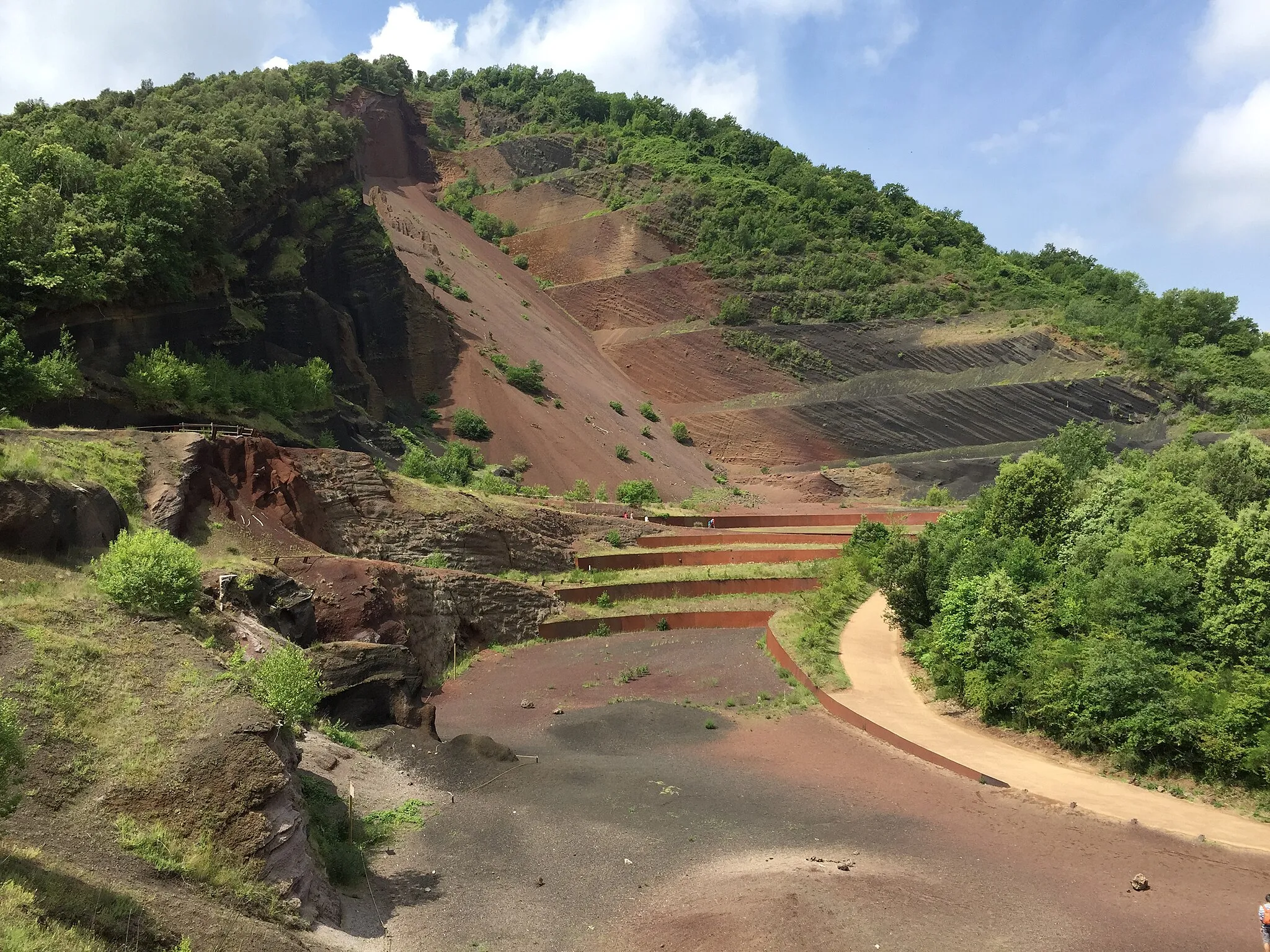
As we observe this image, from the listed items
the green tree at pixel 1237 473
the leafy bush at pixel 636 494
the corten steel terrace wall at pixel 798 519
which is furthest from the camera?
the leafy bush at pixel 636 494

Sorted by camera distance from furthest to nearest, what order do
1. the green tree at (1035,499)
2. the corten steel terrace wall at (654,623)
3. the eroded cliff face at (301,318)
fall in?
the corten steel terrace wall at (654,623), the eroded cliff face at (301,318), the green tree at (1035,499)

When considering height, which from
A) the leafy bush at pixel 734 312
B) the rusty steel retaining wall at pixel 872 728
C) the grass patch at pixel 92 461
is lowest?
the rusty steel retaining wall at pixel 872 728

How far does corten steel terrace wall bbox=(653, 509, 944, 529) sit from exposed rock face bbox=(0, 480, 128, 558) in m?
19.3

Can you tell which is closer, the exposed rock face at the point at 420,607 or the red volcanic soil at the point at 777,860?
the red volcanic soil at the point at 777,860

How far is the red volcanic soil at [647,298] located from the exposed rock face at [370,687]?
37843 mm

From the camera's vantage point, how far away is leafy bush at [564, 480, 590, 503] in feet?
101

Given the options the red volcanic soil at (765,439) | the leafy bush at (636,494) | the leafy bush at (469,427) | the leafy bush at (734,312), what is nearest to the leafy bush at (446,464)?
the leafy bush at (469,427)

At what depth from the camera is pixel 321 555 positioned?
1812 cm

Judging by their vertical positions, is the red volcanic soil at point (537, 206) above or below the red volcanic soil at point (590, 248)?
above

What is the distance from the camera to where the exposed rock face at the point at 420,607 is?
17172 mm

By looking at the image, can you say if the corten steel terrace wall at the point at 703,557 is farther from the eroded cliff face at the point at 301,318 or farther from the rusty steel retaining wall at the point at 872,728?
the eroded cliff face at the point at 301,318

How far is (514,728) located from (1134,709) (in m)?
9.16

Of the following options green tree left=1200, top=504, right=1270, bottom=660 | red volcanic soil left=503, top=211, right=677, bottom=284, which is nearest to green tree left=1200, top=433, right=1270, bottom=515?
green tree left=1200, top=504, right=1270, bottom=660

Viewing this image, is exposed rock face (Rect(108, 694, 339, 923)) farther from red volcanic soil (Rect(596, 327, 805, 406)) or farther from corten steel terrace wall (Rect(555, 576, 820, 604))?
red volcanic soil (Rect(596, 327, 805, 406))
